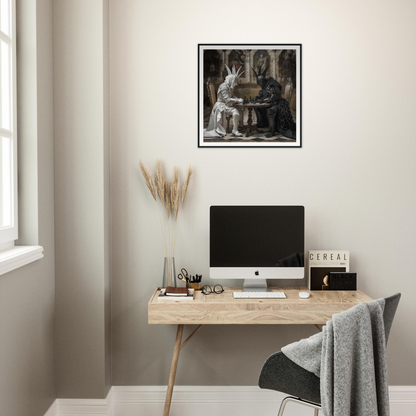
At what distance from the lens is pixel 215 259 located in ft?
7.04

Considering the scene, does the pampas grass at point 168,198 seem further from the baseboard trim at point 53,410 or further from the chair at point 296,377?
the baseboard trim at point 53,410

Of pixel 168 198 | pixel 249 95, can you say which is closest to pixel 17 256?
pixel 168 198

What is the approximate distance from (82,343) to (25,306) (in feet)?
1.68

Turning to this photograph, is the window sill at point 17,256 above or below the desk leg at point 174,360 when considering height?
above

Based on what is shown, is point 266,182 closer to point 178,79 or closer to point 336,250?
point 336,250

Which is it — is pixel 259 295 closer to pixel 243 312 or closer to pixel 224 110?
pixel 243 312

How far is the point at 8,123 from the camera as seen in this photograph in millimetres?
1829

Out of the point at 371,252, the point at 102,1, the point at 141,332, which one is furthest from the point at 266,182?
the point at 102,1

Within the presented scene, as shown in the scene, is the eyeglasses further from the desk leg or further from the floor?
the floor

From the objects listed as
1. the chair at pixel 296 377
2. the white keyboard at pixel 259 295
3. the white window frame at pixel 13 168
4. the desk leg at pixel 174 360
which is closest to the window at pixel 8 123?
the white window frame at pixel 13 168

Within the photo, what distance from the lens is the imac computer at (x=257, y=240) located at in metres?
2.15

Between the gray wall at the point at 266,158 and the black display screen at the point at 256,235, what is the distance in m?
0.20

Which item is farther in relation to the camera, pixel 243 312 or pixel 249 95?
pixel 249 95

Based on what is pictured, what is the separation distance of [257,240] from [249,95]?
2.94 ft
